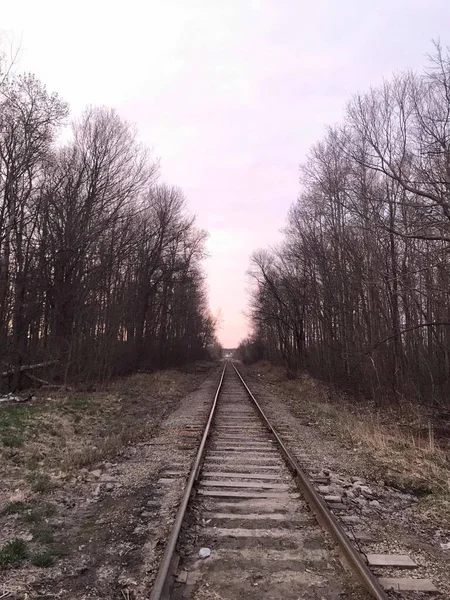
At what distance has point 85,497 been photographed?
6.75m

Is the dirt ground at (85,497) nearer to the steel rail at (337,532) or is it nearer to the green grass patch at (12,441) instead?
the green grass patch at (12,441)

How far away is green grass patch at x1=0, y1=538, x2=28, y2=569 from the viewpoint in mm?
4531

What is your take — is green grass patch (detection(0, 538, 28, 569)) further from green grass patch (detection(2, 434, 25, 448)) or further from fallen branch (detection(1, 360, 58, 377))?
fallen branch (detection(1, 360, 58, 377))

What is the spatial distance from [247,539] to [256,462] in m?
3.68

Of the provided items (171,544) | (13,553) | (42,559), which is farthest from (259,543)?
(13,553)

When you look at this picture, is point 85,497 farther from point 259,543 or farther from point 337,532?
point 337,532

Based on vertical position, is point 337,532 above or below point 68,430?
below

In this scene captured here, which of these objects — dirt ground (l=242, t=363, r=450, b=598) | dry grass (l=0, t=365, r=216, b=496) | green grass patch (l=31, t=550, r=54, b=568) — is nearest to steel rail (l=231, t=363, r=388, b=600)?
dirt ground (l=242, t=363, r=450, b=598)

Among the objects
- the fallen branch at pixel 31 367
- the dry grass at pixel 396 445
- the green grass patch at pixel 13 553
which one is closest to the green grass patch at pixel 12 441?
the green grass patch at pixel 13 553

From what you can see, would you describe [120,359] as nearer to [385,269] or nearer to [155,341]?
[155,341]

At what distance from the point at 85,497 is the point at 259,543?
9.59ft

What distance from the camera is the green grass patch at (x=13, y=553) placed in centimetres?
453

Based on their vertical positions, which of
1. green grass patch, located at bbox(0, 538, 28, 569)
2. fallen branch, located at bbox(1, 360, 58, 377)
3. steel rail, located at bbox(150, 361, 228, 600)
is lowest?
green grass patch, located at bbox(0, 538, 28, 569)

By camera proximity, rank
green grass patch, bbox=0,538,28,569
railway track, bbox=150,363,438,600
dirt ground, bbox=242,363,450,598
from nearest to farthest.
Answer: railway track, bbox=150,363,438,600 < green grass patch, bbox=0,538,28,569 < dirt ground, bbox=242,363,450,598
